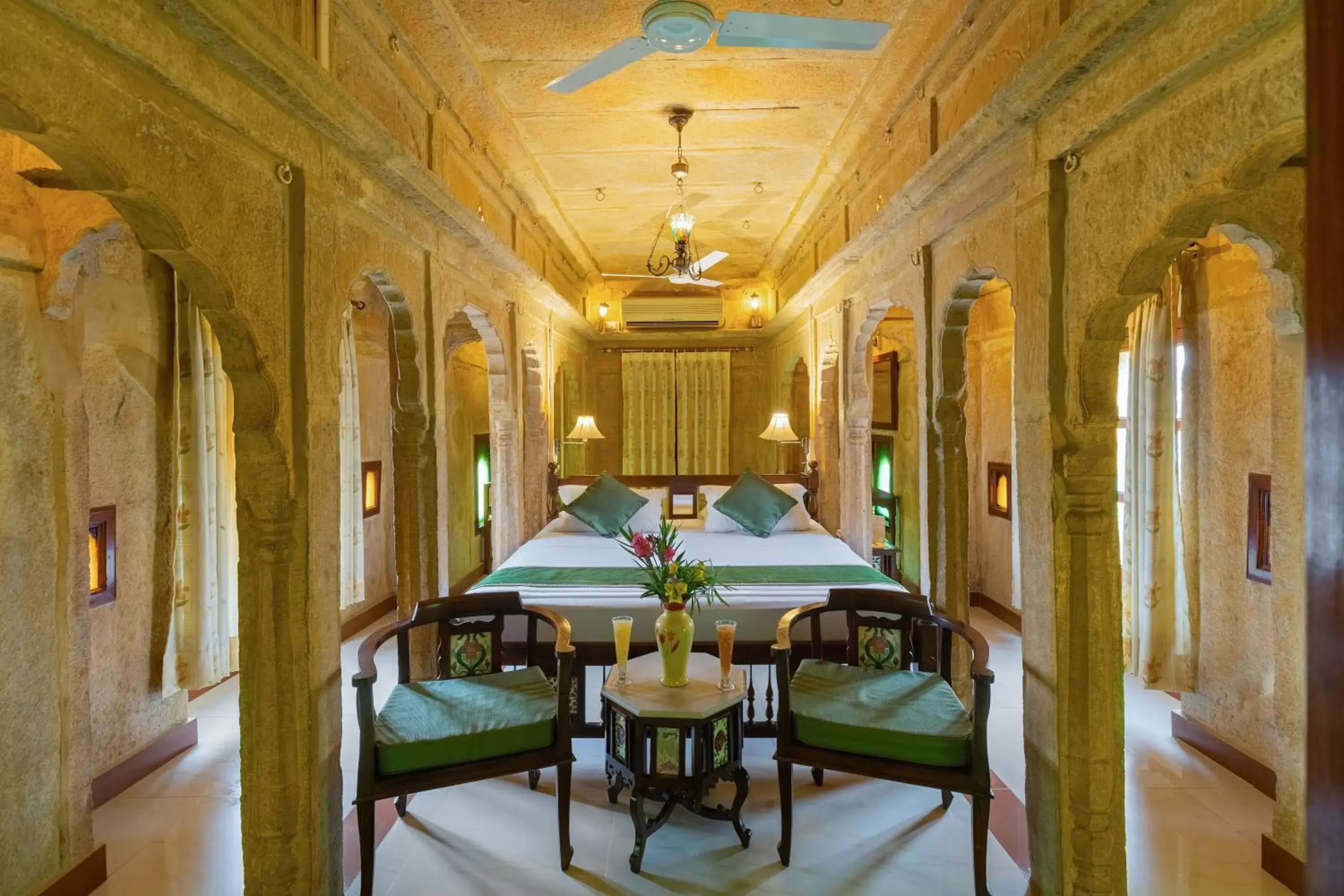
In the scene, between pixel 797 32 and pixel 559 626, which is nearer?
pixel 797 32

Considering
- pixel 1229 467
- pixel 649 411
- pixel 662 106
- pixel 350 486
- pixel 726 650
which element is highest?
pixel 662 106

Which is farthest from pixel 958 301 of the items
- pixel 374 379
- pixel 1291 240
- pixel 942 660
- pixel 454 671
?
pixel 374 379

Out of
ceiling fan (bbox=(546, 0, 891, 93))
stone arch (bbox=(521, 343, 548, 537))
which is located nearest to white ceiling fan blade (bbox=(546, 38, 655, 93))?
ceiling fan (bbox=(546, 0, 891, 93))

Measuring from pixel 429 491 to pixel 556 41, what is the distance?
256 cm

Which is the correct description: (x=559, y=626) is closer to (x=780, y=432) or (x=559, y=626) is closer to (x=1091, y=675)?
(x=1091, y=675)

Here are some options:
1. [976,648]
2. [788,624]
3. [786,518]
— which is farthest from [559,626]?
[786,518]

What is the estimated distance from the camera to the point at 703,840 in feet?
10.4

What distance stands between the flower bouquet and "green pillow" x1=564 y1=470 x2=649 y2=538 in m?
2.69

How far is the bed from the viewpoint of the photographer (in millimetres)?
4004

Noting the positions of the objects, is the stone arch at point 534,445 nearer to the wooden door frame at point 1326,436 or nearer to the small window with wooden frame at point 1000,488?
the small window with wooden frame at point 1000,488

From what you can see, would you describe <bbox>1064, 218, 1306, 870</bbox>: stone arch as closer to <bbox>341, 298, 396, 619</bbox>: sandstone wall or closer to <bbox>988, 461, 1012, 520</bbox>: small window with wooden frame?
<bbox>988, 461, 1012, 520</bbox>: small window with wooden frame

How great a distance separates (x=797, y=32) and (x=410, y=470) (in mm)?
3043

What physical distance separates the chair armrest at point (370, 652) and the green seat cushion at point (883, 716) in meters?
1.70

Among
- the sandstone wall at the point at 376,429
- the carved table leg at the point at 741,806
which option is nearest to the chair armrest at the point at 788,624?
the carved table leg at the point at 741,806
